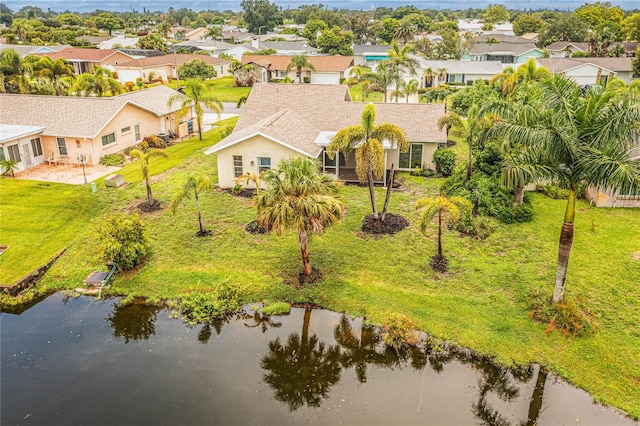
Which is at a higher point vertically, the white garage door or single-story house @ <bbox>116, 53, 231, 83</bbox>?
single-story house @ <bbox>116, 53, 231, 83</bbox>

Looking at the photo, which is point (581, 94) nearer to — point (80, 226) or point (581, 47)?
point (80, 226)

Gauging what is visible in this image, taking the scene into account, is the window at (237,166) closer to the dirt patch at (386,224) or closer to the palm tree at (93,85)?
the dirt patch at (386,224)

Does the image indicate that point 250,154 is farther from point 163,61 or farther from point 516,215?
point 163,61

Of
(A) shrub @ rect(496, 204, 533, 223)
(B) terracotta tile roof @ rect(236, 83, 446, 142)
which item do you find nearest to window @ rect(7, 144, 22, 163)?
(B) terracotta tile roof @ rect(236, 83, 446, 142)

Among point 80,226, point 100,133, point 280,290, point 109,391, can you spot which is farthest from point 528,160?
point 100,133

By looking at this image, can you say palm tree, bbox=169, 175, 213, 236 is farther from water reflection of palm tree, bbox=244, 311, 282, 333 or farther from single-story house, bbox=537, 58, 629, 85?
single-story house, bbox=537, 58, 629, 85

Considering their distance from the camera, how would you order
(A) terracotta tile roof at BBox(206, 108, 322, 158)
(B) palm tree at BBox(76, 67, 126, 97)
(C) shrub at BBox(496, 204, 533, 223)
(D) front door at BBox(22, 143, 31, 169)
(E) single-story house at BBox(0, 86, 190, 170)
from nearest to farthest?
(C) shrub at BBox(496, 204, 533, 223) → (A) terracotta tile roof at BBox(206, 108, 322, 158) → (D) front door at BBox(22, 143, 31, 169) → (E) single-story house at BBox(0, 86, 190, 170) → (B) palm tree at BBox(76, 67, 126, 97)
